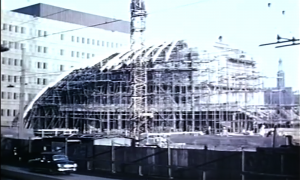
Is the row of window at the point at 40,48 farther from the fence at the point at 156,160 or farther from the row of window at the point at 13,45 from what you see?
the fence at the point at 156,160

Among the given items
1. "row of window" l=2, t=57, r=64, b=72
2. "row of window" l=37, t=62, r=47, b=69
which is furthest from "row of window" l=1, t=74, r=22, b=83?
"row of window" l=37, t=62, r=47, b=69

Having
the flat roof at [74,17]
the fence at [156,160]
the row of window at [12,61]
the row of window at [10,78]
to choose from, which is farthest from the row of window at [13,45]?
the fence at [156,160]

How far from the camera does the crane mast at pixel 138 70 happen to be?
5.77m

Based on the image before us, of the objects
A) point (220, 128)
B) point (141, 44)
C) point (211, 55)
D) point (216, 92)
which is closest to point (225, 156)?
point (220, 128)

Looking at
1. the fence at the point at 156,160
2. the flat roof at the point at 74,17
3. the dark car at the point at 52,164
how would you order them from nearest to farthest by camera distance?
the fence at the point at 156,160 → the dark car at the point at 52,164 → the flat roof at the point at 74,17

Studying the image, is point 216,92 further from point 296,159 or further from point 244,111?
point 296,159

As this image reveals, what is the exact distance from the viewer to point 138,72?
6.03m

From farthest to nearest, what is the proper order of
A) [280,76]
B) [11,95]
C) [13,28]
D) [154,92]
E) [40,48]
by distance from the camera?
[154,92] < [40,48] < [11,95] < [13,28] < [280,76]

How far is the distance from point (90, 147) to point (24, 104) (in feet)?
2.78

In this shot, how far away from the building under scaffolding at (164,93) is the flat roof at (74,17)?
33 cm

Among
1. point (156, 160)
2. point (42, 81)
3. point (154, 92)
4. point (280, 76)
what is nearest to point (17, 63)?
point (42, 81)

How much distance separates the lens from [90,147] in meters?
5.56

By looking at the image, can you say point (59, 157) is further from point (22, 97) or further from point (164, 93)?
point (164, 93)

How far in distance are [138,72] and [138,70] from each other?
30 millimetres
